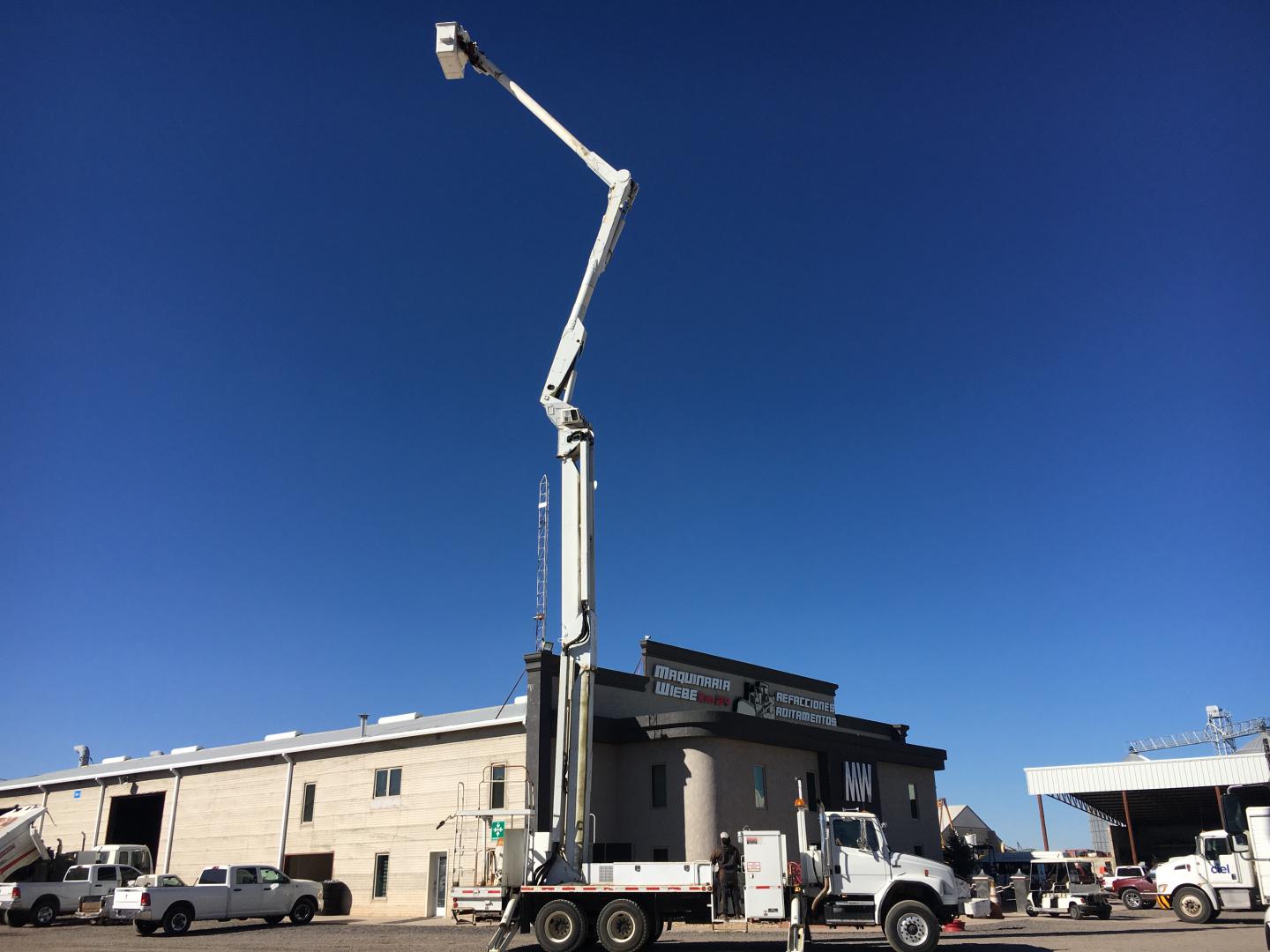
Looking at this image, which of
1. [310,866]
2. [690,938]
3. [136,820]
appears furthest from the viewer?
[136,820]

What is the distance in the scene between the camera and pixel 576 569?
20.8 m

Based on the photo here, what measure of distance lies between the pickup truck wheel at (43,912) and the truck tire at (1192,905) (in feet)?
114

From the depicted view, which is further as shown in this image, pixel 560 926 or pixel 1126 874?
pixel 1126 874

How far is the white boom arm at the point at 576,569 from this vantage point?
19609 millimetres

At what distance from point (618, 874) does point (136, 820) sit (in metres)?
36.3

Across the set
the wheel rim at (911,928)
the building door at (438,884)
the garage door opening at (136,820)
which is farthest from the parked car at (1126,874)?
the garage door opening at (136,820)

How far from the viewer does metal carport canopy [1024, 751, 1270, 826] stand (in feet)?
167

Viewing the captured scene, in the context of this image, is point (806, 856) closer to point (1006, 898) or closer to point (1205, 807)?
point (1006, 898)

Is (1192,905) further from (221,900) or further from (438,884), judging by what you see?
(221,900)

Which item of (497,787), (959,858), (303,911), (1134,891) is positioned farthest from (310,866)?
(959,858)

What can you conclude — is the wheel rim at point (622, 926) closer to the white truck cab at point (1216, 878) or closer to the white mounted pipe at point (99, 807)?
the white truck cab at point (1216, 878)

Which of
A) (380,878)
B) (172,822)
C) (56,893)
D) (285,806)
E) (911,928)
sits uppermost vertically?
(285,806)

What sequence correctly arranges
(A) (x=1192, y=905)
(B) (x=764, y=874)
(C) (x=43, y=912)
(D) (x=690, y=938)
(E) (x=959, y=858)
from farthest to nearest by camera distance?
(E) (x=959, y=858), (C) (x=43, y=912), (A) (x=1192, y=905), (D) (x=690, y=938), (B) (x=764, y=874)

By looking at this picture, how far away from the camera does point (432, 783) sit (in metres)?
32.6
